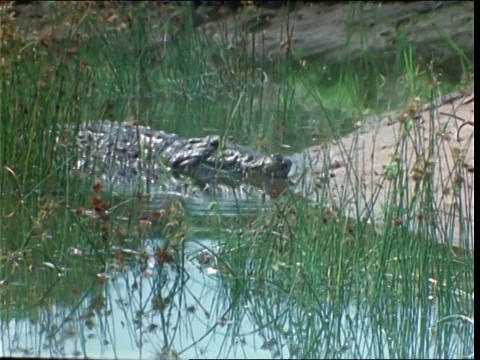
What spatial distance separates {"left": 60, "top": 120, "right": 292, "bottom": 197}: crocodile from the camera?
Result: 3.91 meters

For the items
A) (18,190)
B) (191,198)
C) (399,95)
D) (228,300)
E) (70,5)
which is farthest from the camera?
(70,5)

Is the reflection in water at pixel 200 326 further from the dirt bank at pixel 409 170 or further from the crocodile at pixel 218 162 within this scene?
the crocodile at pixel 218 162

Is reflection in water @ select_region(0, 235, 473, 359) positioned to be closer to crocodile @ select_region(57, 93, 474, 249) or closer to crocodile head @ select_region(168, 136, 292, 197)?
crocodile @ select_region(57, 93, 474, 249)

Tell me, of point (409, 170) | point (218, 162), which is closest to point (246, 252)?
point (409, 170)

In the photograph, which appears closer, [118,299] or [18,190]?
[118,299]

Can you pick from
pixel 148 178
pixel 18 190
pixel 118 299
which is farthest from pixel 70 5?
pixel 118 299

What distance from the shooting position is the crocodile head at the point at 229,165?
14.0 ft

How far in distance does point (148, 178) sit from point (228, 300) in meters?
1.11

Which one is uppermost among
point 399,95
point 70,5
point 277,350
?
point 70,5

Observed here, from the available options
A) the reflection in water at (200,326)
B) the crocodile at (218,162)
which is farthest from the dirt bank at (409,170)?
the reflection in water at (200,326)

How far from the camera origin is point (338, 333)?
2.74 meters

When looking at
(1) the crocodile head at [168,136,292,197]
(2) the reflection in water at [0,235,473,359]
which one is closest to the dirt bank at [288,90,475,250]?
(1) the crocodile head at [168,136,292,197]

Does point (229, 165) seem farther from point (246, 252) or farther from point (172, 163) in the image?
point (246, 252)

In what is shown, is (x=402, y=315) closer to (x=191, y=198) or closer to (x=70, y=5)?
(x=191, y=198)
